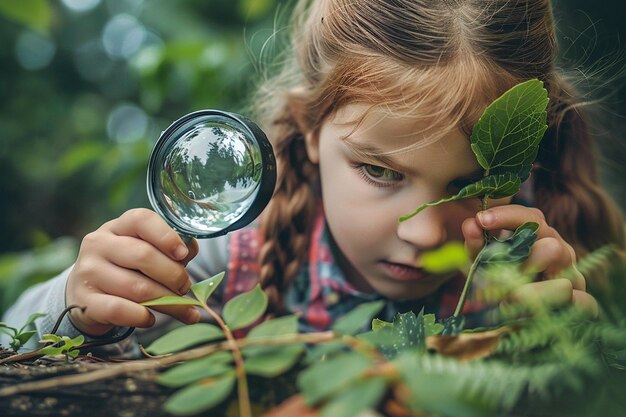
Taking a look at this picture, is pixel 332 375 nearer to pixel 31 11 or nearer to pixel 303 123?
pixel 303 123

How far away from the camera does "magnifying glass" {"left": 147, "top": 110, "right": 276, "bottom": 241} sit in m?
1.24

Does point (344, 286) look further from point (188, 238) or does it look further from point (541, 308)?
point (541, 308)

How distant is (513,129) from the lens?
1.10 m

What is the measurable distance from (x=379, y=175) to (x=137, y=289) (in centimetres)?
57

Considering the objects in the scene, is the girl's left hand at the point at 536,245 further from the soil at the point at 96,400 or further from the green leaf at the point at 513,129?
the soil at the point at 96,400

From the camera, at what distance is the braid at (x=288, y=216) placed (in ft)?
6.44

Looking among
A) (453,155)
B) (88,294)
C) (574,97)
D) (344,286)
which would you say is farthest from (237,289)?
(574,97)

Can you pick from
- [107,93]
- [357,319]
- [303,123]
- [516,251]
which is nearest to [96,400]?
[357,319]

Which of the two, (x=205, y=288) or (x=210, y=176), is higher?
(x=210, y=176)

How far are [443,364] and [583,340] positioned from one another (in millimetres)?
290

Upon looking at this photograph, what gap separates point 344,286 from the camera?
6.36 ft

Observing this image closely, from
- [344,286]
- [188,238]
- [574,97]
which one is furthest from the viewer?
[344,286]

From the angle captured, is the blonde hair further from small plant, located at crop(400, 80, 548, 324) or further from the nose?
small plant, located at crop(400, 80, 548, 324)

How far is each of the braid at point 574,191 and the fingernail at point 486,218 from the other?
62cm
